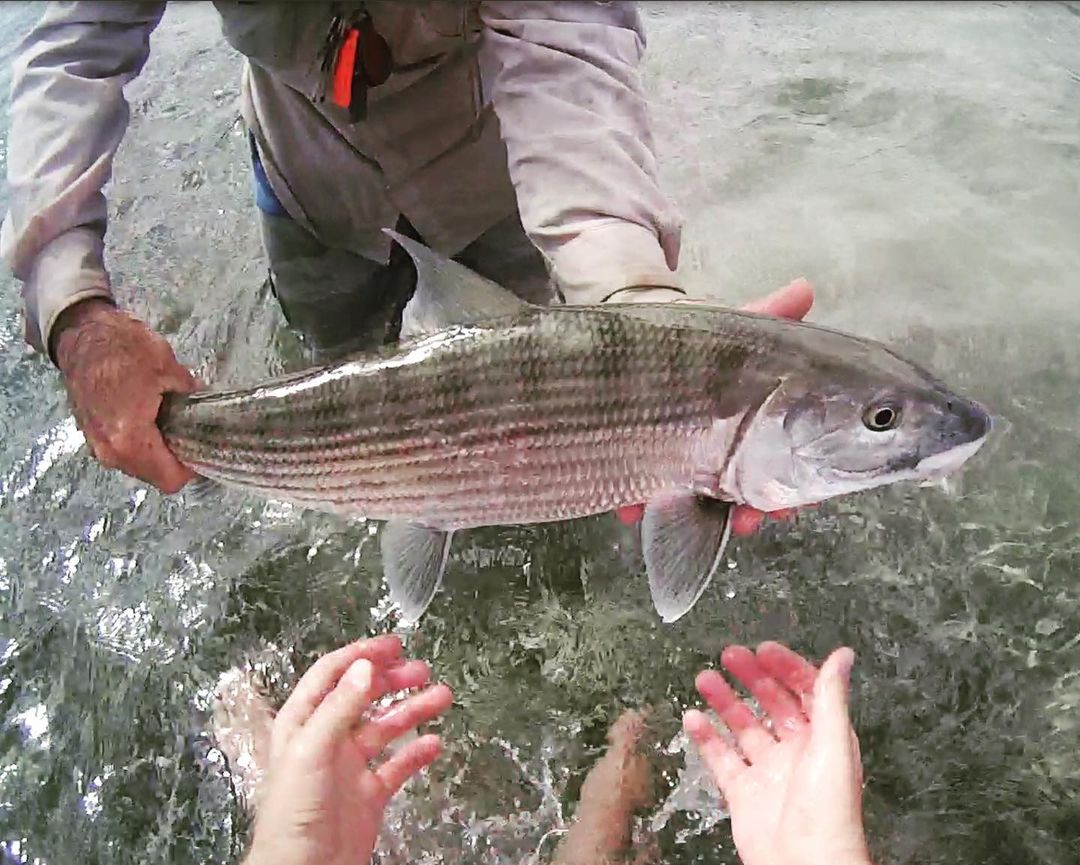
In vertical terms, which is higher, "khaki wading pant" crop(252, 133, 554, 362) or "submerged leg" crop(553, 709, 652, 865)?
"khaki wading pant" crop(252, 133, 554, 362)

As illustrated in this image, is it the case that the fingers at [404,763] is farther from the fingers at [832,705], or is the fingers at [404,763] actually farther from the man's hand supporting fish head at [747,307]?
the fingers at [832,705]

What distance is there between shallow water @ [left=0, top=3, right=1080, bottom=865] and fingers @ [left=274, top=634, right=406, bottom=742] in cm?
57

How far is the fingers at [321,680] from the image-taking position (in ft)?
5.78

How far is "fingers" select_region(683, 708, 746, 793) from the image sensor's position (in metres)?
1.73

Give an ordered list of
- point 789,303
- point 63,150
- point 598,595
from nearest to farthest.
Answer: point 789,303
point 63,150
point 598,595

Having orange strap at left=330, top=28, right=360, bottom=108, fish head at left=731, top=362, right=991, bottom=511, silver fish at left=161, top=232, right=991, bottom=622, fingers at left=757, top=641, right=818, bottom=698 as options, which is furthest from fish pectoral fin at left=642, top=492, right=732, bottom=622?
orange strap at left=330, top=28, right=360, bottom=108

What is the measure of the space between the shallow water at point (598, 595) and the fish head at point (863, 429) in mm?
1114

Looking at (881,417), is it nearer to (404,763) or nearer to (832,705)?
(832,705)

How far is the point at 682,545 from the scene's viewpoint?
60.2 inches

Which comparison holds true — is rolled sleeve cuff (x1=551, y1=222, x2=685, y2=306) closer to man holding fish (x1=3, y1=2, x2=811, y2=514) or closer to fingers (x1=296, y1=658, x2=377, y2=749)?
man holding fish (x1=3, y1=2, x2=811, y2=514)

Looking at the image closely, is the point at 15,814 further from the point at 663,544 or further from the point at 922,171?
the point at 922,171

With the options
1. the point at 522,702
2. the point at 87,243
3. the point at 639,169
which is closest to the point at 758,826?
the point at 522,702

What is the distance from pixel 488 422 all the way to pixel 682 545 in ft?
1.20

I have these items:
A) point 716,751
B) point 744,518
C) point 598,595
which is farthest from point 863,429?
point 598,595
